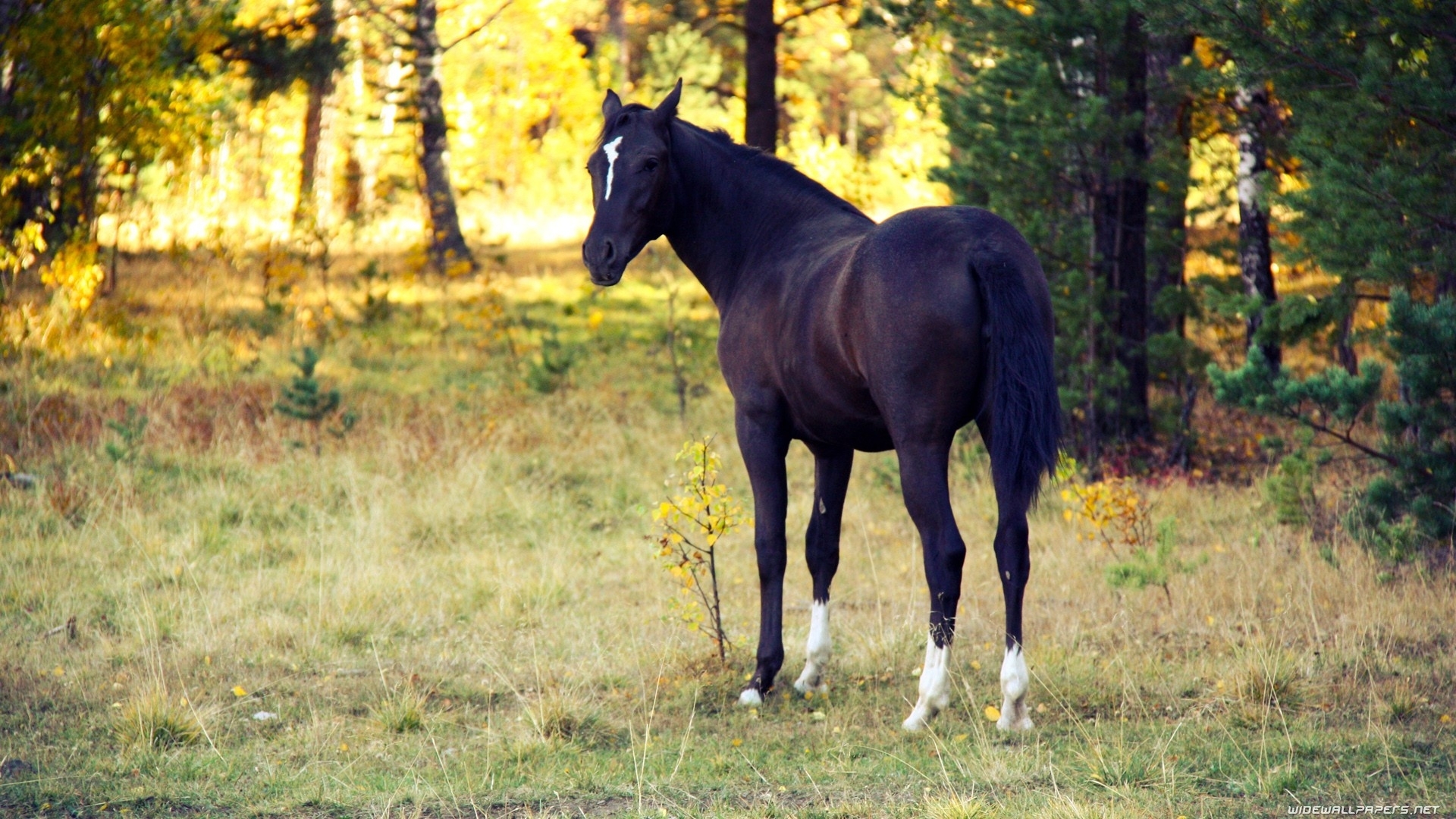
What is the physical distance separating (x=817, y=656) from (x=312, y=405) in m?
5.67

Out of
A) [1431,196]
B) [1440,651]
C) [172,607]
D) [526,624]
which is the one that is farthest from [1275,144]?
[172,607]

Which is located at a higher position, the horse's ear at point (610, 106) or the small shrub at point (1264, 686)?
the horse's ear at point (610, 106)

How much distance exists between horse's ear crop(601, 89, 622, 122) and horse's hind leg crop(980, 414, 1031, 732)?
2046 millimetres

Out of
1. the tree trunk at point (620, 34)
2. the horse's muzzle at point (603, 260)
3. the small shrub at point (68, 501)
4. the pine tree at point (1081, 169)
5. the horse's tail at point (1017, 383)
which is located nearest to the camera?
the horse's tail at point (1017, 383)

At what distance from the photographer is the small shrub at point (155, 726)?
4.33 meters

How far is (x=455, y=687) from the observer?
5035 mm

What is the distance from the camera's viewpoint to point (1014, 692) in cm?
429

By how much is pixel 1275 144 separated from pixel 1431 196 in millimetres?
2841

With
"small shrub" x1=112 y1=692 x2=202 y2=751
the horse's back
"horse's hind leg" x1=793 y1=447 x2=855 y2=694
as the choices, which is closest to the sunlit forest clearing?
"small shrub" x1=112 y1=692 x2=202 y2=751

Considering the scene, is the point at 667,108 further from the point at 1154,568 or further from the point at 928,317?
the point at 1154,568

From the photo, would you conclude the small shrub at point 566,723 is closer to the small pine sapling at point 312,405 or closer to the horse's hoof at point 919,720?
the horse's hoof at point 919,720

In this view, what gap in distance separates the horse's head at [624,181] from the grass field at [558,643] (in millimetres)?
1798

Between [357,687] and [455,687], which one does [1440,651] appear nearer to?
[455,687]

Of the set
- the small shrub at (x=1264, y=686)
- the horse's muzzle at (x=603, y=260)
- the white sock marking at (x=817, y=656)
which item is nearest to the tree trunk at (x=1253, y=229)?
the small shrub at (x=1264, y=686)
